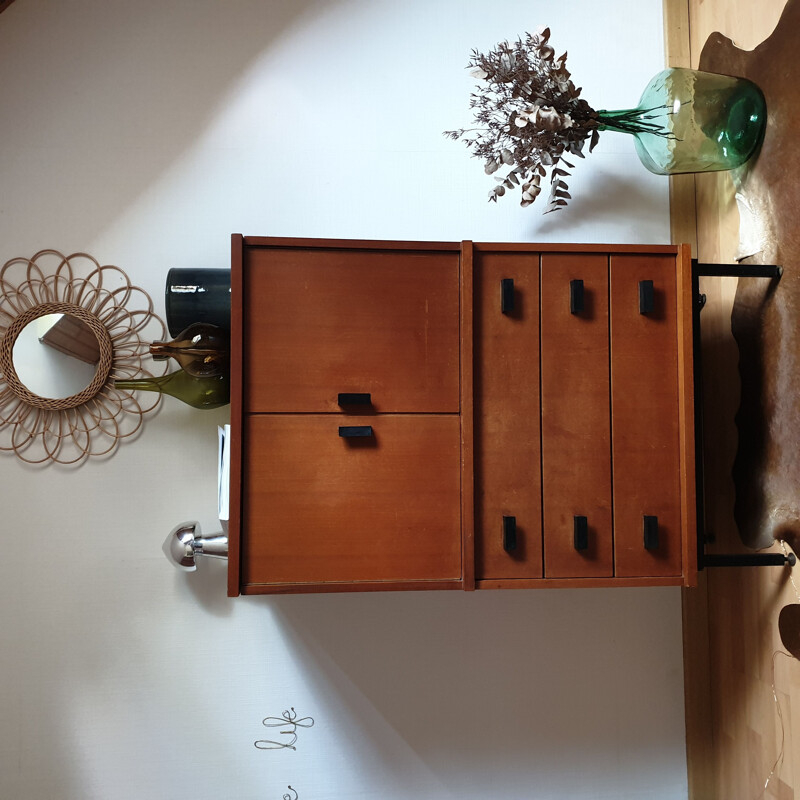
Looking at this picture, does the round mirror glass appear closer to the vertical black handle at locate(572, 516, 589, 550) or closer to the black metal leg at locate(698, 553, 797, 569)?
the vertical black handle at locate(572, 516, 589, 550)

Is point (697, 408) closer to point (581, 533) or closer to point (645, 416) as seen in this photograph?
point (645, 416)

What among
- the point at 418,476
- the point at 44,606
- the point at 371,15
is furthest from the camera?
the point at 371,15

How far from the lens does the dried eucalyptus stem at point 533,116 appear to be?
4.37ft

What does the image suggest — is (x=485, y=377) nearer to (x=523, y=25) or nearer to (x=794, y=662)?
(x=794, y=662)

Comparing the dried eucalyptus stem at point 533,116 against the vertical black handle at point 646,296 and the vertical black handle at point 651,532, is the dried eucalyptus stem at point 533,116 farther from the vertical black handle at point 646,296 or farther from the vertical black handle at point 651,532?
the vertical black handle at point 651,532

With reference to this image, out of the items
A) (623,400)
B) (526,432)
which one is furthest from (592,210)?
(526,432)

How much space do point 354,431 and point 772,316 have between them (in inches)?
36.6

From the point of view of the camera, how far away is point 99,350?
4.92ft

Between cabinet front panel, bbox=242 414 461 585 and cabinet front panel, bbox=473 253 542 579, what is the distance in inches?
2.8

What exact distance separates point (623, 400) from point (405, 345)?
0.45m

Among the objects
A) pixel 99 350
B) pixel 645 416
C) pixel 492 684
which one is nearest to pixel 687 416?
pixel 645 416

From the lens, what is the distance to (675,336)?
123 cm

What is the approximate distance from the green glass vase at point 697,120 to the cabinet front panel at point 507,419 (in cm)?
48

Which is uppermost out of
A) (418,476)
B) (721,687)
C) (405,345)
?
(405,345)
